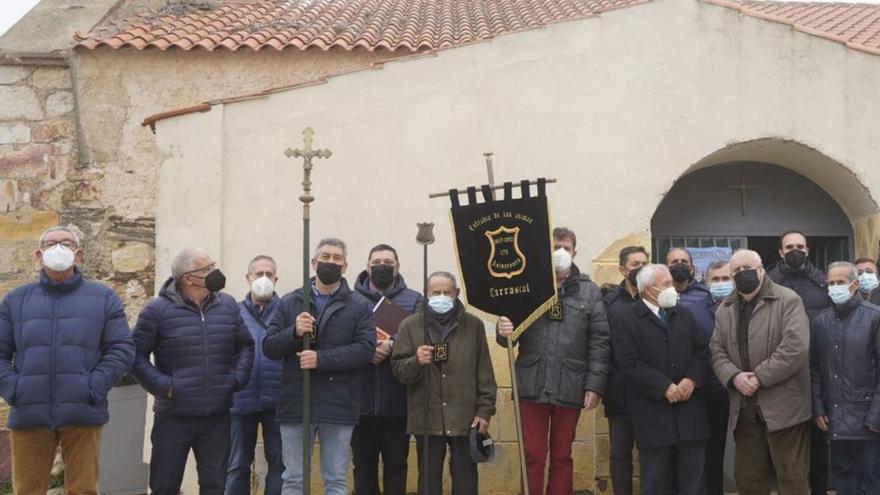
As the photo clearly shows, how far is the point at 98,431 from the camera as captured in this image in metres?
5.25

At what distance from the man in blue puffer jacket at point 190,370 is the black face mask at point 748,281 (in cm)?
317

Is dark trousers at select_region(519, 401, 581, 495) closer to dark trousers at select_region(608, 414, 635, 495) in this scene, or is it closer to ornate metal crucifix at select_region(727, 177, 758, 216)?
dark trousers at select_region(608, 414, 635, 495)

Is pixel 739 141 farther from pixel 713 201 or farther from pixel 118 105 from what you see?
pixel 118 105

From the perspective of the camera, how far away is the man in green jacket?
5.75 metres

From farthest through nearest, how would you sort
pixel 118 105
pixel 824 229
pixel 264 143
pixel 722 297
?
pixel 118 105
pixel 824 229
pixel 264 143
pixel 722 297

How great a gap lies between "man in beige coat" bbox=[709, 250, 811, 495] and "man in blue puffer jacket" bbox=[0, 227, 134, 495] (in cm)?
373

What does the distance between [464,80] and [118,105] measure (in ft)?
13.5

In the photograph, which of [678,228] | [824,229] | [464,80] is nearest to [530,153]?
[464,80]

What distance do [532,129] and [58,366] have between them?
414cm

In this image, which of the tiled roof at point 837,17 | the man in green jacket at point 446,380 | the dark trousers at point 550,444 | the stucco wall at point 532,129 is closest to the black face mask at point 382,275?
the man in green jacket at point 446,380

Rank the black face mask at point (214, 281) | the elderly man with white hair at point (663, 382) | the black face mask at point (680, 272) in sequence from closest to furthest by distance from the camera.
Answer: the black face mask at point (214, 281), the elderly man with white hair at point (663, 382), the black face mask at point (680, 272)

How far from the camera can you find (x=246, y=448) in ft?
20.5

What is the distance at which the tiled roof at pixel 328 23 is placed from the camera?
9648 millimetres

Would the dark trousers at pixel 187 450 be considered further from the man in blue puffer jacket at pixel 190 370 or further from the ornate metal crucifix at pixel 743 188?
the ornate metal crucifix at pixel 743 188
